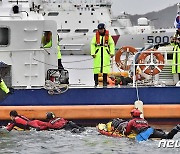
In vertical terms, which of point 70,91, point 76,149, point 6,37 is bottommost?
point 76,149

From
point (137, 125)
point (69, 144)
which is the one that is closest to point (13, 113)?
point (69, 144)

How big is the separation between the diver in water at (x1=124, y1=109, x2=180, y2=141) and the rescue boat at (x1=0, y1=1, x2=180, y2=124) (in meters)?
1.10

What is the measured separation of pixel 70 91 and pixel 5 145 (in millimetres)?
2312

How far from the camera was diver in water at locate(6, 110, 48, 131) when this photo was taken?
612 inches

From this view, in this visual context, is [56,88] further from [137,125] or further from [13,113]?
[137,125]

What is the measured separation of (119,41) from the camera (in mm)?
60062

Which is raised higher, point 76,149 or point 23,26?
point 23,26

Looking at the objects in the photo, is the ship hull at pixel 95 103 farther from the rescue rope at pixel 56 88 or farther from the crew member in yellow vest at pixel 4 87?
the crew member in yellow vest at pixel 4 87

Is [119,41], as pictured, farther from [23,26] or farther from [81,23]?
Result: [23,26]

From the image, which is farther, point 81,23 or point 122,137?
point 81,23

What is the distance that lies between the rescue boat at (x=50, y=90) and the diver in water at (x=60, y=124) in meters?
0.27

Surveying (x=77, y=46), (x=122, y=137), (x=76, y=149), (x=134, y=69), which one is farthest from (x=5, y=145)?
(x=77, y=46)

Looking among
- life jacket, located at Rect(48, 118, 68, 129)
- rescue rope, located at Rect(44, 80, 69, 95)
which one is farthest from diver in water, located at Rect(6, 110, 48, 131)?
rescue rope, located at Rect(44, 80, 69, 95)

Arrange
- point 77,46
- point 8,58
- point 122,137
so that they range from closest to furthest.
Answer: point 122,137
point 8,58
point 77,46
